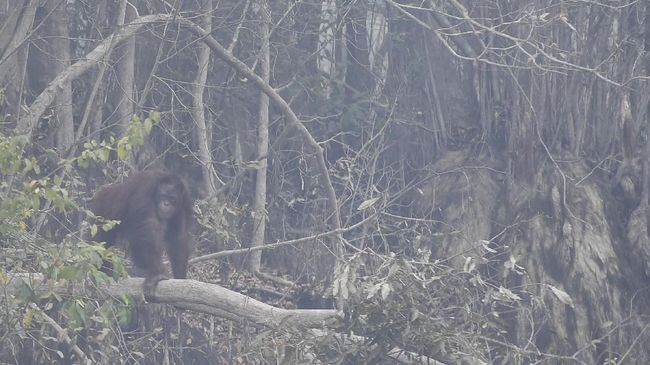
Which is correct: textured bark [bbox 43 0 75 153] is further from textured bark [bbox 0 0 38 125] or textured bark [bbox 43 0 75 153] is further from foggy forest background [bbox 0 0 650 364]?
textured bark [bbox 0 0 38 125]

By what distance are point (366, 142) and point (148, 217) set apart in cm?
262

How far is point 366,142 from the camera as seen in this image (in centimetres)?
1123

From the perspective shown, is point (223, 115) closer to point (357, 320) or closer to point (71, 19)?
point (71, 19)

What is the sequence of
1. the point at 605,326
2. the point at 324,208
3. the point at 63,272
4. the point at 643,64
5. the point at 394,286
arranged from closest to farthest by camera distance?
the point at 63,272 → the point at 394,286 → the point at 605,326 → the point at 643,64 → the point at 324,208

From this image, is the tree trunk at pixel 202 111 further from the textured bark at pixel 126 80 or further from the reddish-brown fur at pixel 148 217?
the reddish-brown fur at pixel 148 217

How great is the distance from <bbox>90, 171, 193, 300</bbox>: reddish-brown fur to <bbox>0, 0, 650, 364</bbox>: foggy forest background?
12.1 inches

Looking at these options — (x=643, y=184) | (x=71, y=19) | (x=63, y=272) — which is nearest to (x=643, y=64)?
(x=643, y=184)

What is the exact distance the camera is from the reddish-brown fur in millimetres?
9398

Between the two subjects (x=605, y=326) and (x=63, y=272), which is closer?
(x=63, y=272)

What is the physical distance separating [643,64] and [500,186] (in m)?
1.80

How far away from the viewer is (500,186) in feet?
37.2

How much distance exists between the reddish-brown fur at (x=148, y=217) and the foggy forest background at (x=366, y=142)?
306 millimetres

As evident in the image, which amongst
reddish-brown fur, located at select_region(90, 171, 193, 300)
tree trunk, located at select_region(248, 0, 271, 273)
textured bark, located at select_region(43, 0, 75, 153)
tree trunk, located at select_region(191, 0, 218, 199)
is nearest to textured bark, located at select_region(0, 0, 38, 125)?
textured bark, located at select_region(43, 0, 75, 153)

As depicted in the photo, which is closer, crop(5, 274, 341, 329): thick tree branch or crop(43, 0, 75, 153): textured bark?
crop(5, 274, 341, 329): thick tree branch
